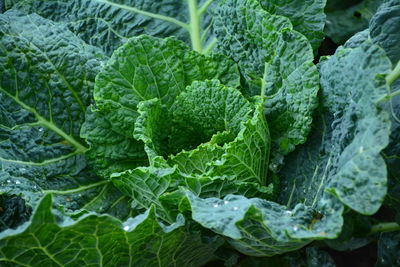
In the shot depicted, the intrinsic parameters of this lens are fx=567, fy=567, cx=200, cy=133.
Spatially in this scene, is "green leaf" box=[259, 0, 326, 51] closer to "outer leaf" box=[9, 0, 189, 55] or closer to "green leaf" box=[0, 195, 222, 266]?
"outer leaf" box=[9, 0, 189, 55]

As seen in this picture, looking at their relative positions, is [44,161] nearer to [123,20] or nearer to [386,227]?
[123,20]

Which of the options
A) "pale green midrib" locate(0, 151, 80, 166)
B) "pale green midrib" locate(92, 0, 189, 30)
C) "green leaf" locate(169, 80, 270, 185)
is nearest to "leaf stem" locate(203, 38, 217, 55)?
"pale green midrib" locate(92, 0, 189, 30)

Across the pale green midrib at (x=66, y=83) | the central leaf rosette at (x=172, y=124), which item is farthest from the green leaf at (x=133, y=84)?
the pale green midrib at (x=66, y=83)

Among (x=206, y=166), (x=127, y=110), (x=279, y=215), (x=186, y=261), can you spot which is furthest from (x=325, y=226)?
(x=127, y=110)

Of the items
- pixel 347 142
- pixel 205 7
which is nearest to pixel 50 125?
pixel 205 7

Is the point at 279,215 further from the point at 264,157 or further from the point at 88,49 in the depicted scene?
the point at 88,49
